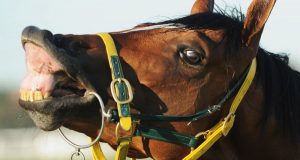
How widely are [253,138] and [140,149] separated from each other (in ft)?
3.44

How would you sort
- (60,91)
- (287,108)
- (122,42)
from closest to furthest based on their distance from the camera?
1. (60,91)
2. (122,42)
3. (287,108)

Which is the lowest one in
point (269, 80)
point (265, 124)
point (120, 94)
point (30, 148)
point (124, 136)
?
point (30, 148)

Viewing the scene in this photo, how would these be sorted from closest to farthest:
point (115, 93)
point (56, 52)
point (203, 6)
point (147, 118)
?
1. point (56, 52)
2. point (115, 93)
3. point (147, 118)
4. point (203, 6)

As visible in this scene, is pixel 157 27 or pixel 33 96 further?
pixel 157 27

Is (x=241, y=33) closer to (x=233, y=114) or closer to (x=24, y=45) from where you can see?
(x=233, y=114)

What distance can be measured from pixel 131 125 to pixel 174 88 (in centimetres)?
53

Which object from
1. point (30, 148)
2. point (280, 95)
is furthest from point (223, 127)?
point (30, 148)

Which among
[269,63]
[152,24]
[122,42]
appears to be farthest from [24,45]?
[269,63]

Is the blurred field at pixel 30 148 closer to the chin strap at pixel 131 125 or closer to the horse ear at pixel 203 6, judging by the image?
the horse ear at pixel 203 6

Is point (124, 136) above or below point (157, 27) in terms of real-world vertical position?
below

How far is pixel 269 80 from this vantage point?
19.6ft

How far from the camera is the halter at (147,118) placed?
17.3 feet

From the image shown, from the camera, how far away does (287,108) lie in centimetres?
595

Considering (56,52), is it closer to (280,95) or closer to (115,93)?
(115,93)
